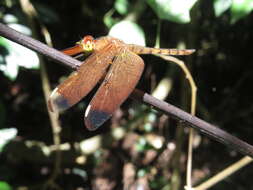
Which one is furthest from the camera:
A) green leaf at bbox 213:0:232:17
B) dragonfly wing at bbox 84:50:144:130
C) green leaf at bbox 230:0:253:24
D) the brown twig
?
green leaf at bbox 213:0:232:17

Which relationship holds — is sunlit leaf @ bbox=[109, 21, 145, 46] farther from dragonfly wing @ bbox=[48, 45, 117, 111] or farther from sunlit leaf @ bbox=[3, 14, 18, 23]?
sunlit leaf @ bbox=[3, 14, 18, 23]

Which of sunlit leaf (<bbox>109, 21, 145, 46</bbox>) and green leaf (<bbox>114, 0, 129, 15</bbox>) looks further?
green leaf (<bbox>114, 0, 129, 15</bbox>)

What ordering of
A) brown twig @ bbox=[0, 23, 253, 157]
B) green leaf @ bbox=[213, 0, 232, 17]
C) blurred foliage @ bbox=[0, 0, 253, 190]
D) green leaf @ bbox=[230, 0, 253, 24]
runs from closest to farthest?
1. brown twig @ bbox=[0, 23, 253, 157]
2. green leaf @ bbox=[230, 0, 253, 24]
3. green leaf @ bbox=[213, 0, 232, 17]
4. blurred foliage @ bbox=[0, 0, 253, 190]

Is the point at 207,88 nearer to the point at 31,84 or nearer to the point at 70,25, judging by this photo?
the point at 70,25

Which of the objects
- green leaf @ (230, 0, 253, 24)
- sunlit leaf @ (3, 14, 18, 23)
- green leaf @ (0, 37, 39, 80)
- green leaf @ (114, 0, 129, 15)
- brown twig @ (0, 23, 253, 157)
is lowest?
brown twig @ (0, 23, 253, 157)

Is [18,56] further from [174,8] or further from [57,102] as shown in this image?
[174,8]

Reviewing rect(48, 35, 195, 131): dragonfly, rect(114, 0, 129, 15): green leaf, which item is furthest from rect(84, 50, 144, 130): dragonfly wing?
rect(114, 0, 129, 15): green leaf

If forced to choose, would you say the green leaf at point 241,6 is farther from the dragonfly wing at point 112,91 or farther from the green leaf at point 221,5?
the dragonfly wing at point 112,91
